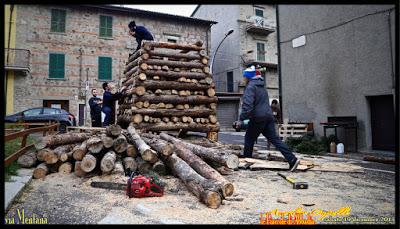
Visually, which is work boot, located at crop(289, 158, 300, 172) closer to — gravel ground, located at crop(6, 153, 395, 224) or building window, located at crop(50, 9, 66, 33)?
gravel ground, located at crop(6, 153, 395, 224)

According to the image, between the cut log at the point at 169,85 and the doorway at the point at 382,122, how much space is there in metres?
5.96

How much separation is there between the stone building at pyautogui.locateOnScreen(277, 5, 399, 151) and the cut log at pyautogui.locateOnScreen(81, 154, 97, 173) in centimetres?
804

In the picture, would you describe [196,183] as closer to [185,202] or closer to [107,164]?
[185,202]

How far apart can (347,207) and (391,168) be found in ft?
13.3

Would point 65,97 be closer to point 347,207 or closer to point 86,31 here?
point 86,31

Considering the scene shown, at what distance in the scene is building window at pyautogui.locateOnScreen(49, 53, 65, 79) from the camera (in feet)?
68.4

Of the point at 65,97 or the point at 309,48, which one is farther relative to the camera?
the point at 65,97

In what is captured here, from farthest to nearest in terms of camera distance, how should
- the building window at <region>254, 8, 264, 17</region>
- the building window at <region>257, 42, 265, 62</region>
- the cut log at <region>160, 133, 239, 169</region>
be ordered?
the building window at <region>257, 42, 265, 62</region> → the building window at <region>254, 8, 264, 17</region> → the cut log at <region>160, 133, 239, 169</region>

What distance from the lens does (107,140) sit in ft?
16.6

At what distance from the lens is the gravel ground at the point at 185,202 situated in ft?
10.4

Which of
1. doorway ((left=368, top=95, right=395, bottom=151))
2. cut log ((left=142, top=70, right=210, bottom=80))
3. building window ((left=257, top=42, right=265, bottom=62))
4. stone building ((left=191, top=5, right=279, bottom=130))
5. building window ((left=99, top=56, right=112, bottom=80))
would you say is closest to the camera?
cut log ((left=142, top=70, right=210, bottom=80))

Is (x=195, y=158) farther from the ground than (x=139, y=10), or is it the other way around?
(x=139, y=10)

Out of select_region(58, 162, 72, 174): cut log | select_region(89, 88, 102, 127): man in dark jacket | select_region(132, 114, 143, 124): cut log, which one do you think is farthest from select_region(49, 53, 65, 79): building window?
select_region(58, 162, 72, 174): cut log

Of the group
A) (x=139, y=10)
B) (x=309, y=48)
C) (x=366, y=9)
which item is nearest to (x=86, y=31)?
(x=139, y=10)
